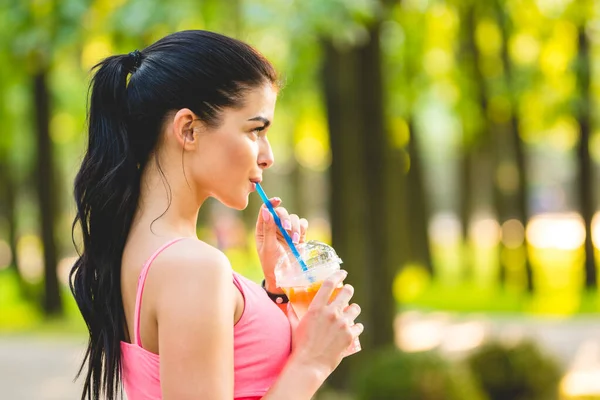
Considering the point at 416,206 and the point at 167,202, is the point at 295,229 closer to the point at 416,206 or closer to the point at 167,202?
the point at 167,202

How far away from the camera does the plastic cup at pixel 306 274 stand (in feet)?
7.02

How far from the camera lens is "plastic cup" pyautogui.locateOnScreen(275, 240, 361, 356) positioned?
2139 millimetres

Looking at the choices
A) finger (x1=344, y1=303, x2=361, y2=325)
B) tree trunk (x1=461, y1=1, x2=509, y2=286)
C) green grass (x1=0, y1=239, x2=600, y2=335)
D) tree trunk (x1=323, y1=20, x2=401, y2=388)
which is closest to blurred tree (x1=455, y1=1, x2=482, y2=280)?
tree trunk (x1=461, y1=1, x2=509, y2=286)

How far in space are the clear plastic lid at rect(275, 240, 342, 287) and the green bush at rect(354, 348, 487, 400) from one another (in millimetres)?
5177

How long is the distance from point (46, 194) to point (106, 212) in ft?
50.4

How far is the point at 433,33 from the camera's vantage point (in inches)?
830

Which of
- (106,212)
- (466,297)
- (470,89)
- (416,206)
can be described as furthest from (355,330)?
(416,206)

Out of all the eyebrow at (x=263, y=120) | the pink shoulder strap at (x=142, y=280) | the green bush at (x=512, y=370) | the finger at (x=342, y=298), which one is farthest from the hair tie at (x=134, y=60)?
the green bush at (x=512, y=370)

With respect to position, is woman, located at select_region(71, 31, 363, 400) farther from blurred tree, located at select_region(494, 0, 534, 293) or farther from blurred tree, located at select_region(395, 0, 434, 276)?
blurred tree, located at select_region(395, 0, 434, 276)

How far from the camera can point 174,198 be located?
2004 millimetres

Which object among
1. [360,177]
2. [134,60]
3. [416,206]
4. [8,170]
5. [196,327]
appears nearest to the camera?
[196,327]

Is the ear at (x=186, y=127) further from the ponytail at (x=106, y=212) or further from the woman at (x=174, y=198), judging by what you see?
the ponytail at (x=106, y=212)

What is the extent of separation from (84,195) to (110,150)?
0.12m

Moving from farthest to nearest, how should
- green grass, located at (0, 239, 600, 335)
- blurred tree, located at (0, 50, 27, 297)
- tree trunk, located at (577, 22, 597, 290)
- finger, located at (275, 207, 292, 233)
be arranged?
tree trunk, located at (577, 22, 597, 290) → blurred tree, located at (0, 50, 27, 297) → green grass, located at (0, 239, 600, 335) → finger, located at (275, 207, 292, 233)
